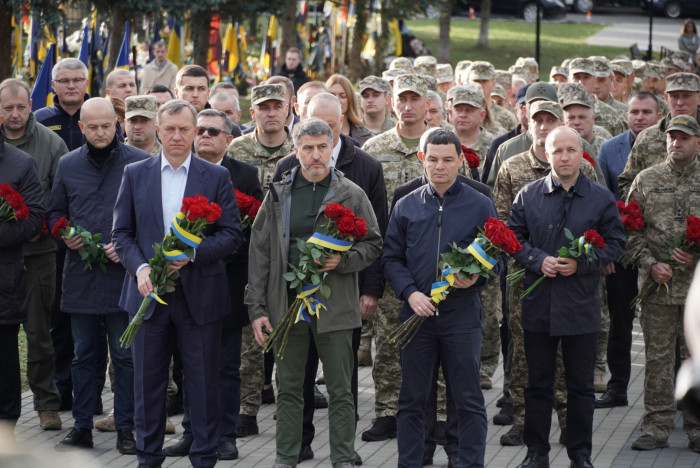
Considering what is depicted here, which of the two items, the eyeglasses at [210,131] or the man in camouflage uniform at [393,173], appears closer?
the eyeglasses at [210,131]

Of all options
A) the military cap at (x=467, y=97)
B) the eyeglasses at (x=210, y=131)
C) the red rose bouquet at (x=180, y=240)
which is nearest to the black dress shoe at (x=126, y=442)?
the red rose bouquet at (x=180, y=240)

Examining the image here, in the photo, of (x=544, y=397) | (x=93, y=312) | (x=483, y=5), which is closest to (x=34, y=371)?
(x=93, y=312)

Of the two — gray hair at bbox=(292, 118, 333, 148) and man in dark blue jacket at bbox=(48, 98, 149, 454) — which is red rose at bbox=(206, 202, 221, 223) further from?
man in dark blue jacket at bbox=(48, 98, 149, 454)

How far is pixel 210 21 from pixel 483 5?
15.9 meters

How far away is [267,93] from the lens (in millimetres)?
8055

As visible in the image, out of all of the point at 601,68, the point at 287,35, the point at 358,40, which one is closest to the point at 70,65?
the point at 601,68

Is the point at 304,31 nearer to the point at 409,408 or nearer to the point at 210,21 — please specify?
the point at 210,21

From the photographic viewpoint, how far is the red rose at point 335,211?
6168 mm

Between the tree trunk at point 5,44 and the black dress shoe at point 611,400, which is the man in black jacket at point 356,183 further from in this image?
the tree trunk at point 5,44

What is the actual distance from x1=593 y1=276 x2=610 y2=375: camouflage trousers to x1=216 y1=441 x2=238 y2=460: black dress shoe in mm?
3363

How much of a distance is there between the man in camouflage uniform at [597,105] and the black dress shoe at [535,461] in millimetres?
5709

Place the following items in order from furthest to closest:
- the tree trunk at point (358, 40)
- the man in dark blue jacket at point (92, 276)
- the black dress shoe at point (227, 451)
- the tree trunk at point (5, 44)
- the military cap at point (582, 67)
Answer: the tree trunk at point (358, 40) < the tree trunk at point (5, 44) < the military cap at point (582, 67) < the man in dark blue jacket at point (92, 276) < the black dress shoe at point (227, 451)

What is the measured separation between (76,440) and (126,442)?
0.36m

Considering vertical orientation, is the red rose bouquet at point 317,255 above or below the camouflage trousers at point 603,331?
above
